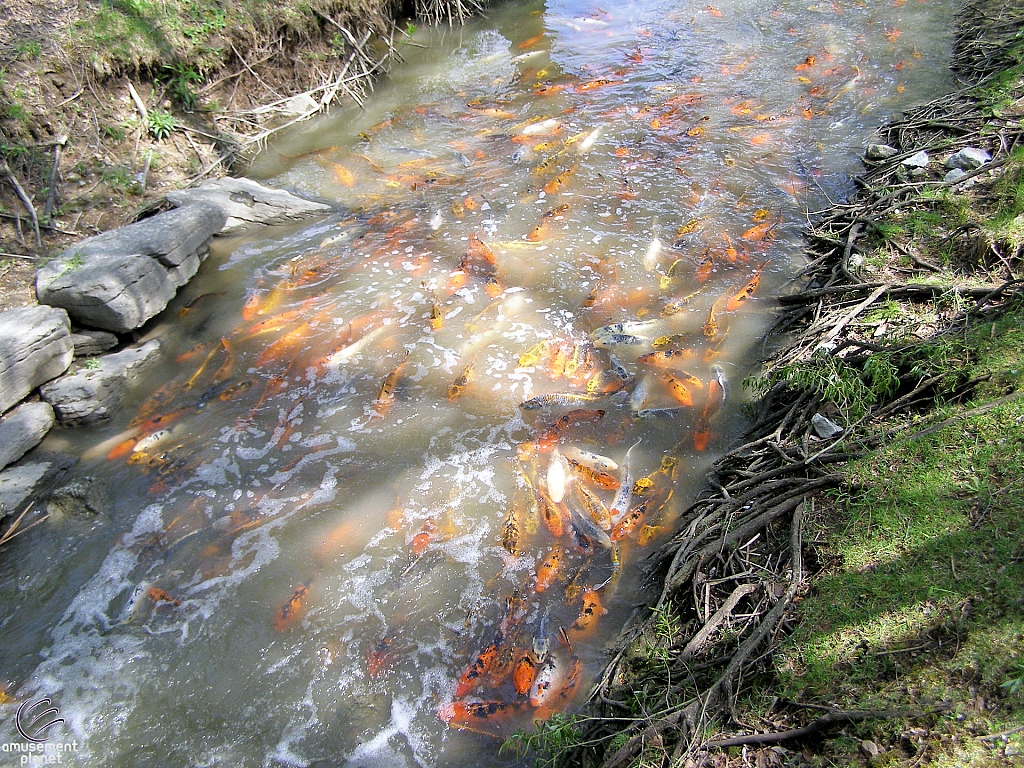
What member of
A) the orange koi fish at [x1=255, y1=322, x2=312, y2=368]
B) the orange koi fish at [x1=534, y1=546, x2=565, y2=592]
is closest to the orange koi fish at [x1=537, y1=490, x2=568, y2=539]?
the orange koi fish at [x1=534, y1=546, x2=565, y2=592]

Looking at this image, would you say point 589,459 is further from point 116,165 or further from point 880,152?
point 116,165

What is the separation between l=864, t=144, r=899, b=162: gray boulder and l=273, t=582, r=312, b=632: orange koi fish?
704 cm

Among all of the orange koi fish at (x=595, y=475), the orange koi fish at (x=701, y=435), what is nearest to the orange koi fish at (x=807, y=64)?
the orange koi fish at (x=701, y=435)

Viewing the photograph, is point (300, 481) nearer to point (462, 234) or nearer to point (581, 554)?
point (581, 554)

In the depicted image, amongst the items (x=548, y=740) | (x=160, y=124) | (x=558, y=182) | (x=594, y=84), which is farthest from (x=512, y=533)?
(x=594, y=84)

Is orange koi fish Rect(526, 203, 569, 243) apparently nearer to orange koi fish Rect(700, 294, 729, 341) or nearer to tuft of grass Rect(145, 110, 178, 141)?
orange koi fish Rect(700, 294, 729, 341)

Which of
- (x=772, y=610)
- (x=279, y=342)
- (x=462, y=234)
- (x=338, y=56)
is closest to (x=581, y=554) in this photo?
(x=772, y=610)

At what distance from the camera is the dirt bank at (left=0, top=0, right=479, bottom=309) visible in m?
5.84

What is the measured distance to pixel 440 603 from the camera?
339 centimetres

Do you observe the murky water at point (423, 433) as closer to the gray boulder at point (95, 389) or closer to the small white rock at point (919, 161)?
the gray boulder at point (95, 389)

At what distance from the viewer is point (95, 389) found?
4.62m

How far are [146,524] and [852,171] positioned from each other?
7.50 m

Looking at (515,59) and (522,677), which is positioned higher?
(515,59)

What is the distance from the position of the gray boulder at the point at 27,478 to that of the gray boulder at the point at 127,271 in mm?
1269
